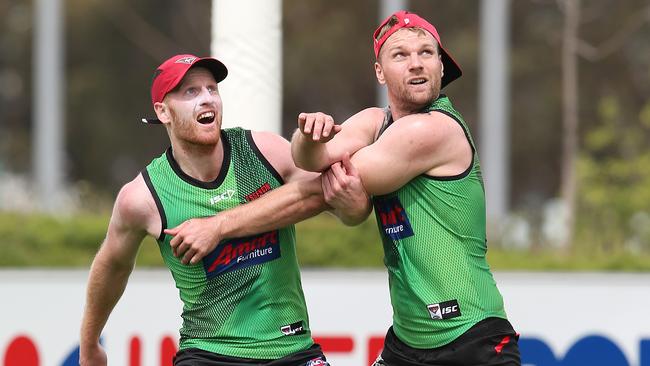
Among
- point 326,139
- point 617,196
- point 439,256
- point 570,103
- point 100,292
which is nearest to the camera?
point 326,139

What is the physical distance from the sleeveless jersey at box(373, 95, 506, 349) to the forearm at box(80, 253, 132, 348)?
4.45 ft

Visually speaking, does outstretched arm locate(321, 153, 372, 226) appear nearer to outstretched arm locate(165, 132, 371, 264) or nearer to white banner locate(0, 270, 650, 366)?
outstretched arm locate(165, 132, 371, 264)

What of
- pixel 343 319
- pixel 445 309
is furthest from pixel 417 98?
pixel 343 319

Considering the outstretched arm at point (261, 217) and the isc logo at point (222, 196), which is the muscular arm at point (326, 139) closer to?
the outstretched arm at point (261, 217)

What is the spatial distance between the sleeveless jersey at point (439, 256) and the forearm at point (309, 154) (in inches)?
12.8

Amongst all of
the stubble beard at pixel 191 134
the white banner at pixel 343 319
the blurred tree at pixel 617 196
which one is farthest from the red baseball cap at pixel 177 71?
the blurred tree at pixel 617 196

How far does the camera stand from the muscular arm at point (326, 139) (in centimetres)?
527

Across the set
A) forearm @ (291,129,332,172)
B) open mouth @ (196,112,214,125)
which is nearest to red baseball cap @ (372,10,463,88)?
forearm @ (291,129,332,172)

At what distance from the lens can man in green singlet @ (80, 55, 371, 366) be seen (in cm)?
569

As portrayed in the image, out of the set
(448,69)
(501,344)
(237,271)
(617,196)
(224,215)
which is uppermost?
(617,196)

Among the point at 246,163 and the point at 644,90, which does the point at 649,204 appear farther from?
the point at 644,90

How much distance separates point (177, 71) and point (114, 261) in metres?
0.95

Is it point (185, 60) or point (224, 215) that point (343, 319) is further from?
point (185, 60)

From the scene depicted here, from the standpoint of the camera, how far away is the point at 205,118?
224 inches
